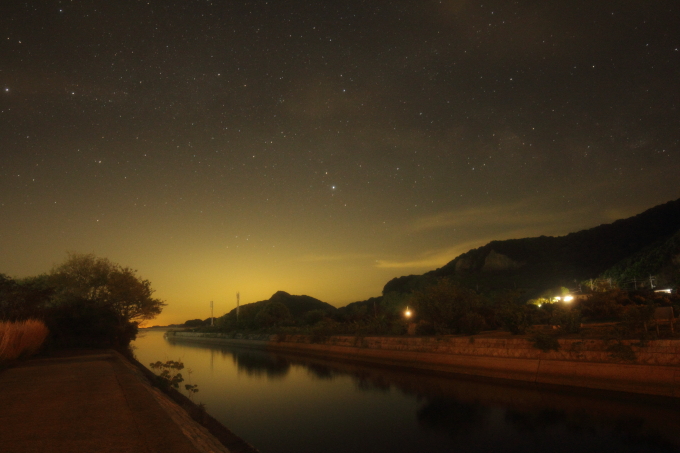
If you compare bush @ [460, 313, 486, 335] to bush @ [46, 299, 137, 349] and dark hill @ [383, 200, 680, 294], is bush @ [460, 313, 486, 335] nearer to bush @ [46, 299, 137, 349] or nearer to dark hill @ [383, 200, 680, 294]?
bush @ [46, 299, 137, 349]

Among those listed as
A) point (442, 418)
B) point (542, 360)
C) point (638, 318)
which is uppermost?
point (638, 318)

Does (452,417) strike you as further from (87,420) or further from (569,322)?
(87,420)

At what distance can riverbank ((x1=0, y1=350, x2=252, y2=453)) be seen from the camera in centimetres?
549

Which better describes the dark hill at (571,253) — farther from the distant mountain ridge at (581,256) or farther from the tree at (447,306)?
the tree at (447,306)

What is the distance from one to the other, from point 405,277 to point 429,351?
392 feet

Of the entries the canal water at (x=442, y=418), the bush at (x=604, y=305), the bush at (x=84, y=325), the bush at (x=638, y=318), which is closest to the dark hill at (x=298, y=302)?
the bush at (x=84, y=325)

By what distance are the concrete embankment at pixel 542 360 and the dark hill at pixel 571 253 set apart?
45285mm

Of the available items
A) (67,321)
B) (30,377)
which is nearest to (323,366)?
(67,321)

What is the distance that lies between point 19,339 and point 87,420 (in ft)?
42.0

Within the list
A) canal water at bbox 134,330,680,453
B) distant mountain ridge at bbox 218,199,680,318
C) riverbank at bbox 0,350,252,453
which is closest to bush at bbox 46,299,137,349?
canal water at bbox 134,330,680,453

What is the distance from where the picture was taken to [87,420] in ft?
21.8

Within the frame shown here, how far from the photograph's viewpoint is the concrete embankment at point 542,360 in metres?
13.6

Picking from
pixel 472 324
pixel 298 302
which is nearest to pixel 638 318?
pixel 472 324

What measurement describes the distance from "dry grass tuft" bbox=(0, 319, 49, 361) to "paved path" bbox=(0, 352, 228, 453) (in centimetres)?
404
